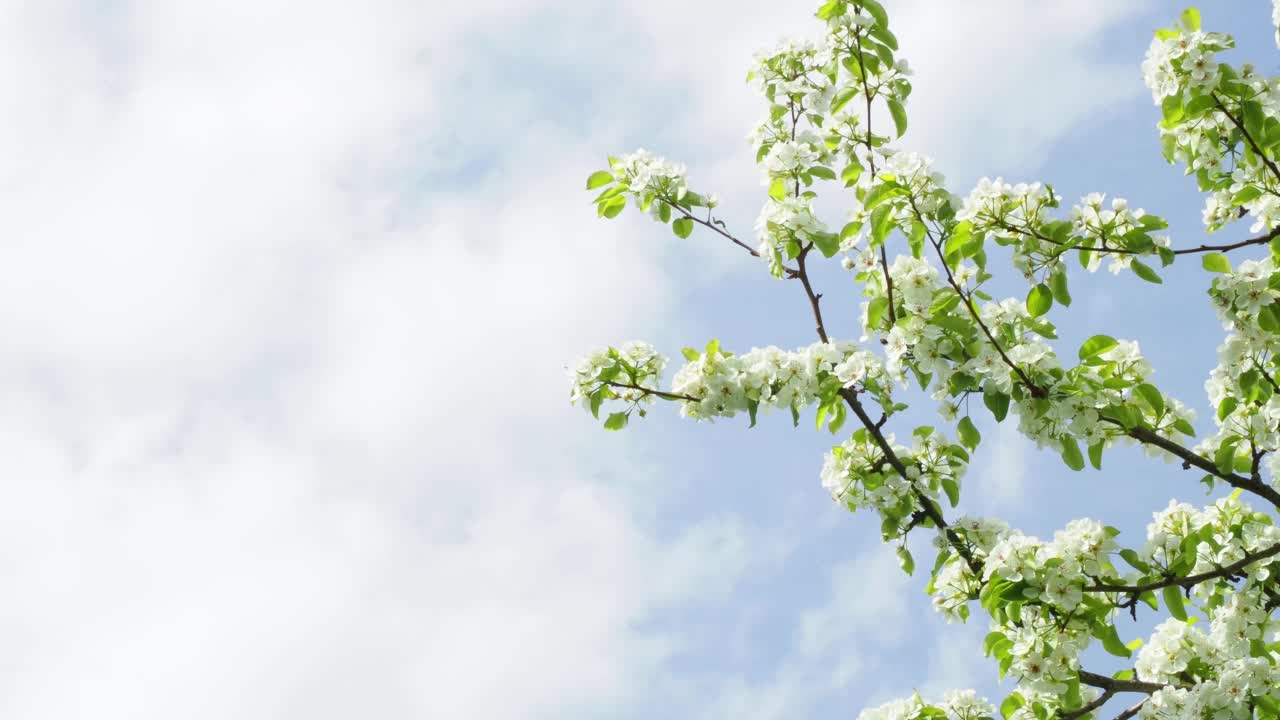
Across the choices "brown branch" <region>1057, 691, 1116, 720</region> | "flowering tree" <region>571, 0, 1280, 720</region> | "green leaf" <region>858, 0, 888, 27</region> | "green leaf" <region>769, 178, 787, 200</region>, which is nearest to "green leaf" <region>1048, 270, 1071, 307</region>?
"flowering tree" <region>571, 0, 1280, 720</region>

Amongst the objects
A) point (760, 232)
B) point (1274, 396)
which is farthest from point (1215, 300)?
point (760, 232)

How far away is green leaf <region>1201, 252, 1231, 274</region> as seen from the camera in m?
4.60

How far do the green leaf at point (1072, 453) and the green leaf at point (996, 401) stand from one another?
28 cm

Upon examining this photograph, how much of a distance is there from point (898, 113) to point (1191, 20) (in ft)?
4.34

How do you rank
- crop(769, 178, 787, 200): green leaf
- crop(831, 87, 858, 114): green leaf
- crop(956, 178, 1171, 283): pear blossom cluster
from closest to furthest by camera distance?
1. crop(956, 178, 1171, 283): pear blossom cluster
2. crop(769, 178, 787, 200): green leaf
3. crop(831, 87, 858, 114): green leaf

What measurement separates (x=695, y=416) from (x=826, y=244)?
1.01 metres

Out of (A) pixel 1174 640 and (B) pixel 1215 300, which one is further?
(A) pixel 1174 640

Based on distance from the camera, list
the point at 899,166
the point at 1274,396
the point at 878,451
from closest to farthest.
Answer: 1. the point at 899,166
2. the point at 1274,396
3. the point at 878,451

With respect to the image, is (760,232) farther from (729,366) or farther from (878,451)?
(878,451)

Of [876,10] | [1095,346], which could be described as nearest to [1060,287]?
[1095,346]

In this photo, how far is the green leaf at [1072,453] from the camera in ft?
14.8

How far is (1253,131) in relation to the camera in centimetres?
467

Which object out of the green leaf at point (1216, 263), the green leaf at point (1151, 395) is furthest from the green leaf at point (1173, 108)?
the green leaf at point (1151, 395)

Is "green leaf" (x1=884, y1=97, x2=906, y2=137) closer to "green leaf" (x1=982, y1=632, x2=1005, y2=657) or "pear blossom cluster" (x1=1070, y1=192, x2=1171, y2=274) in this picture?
"pear blossom cluster" (x1=1070, y1=192, x2=1171, y2=274)
